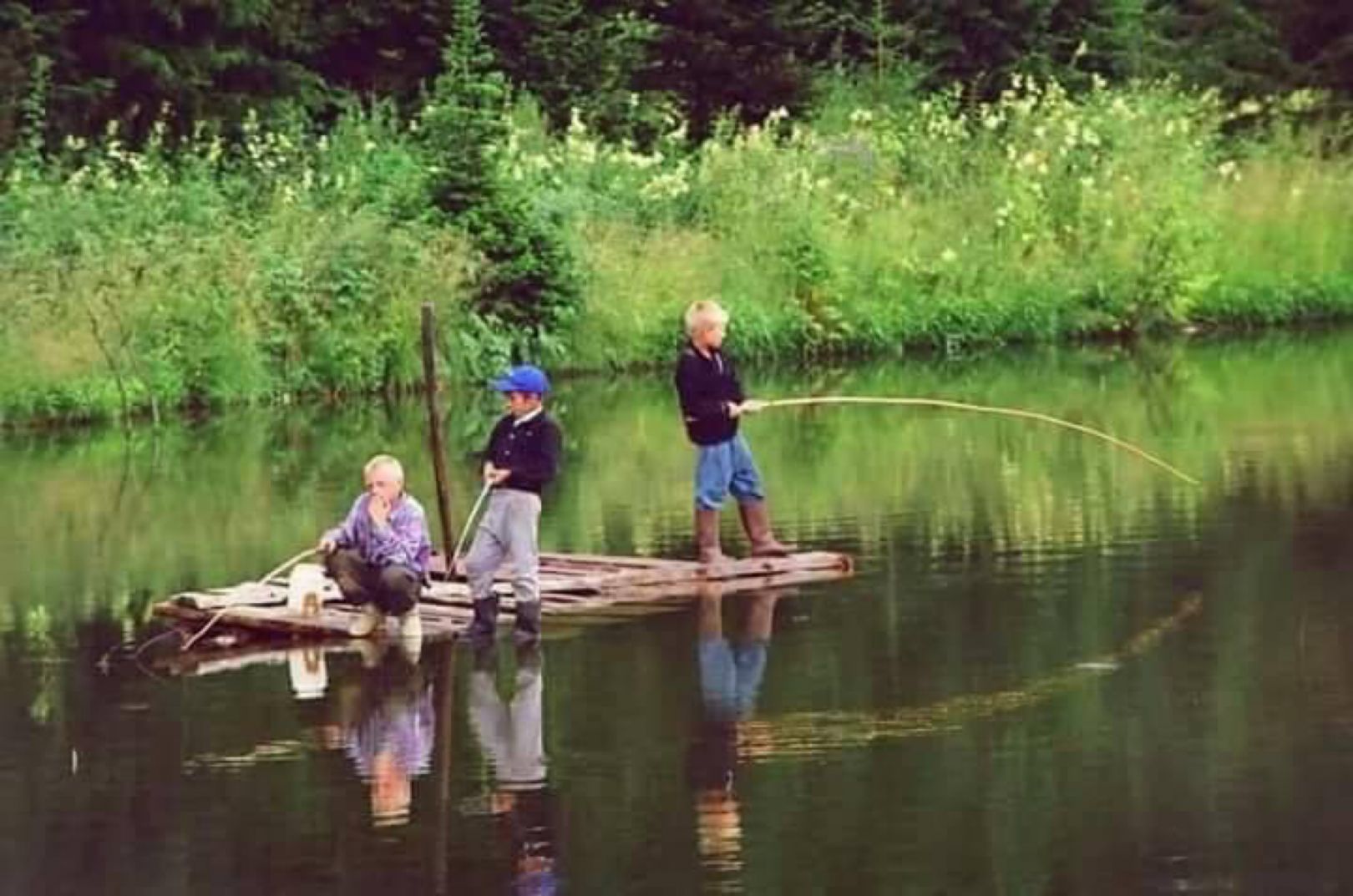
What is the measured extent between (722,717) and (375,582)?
10.2 feet

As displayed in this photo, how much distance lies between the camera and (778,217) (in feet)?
123

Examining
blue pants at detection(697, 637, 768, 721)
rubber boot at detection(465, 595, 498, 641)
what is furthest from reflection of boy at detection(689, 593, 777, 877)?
rubber boot at detection(465, 595, 498, 641)

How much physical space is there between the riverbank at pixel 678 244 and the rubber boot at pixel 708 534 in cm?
1360

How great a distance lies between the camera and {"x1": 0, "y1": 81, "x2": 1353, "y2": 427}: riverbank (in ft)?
106

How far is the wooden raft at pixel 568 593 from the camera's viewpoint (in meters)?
17.1

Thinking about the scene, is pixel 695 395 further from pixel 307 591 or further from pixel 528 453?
pixel 307 591

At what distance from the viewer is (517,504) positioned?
1684cm

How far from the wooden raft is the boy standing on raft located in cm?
23

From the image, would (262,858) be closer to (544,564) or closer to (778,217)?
(544,564)

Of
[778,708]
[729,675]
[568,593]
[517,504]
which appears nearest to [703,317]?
[568,593]

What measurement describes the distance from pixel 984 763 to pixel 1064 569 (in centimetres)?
574

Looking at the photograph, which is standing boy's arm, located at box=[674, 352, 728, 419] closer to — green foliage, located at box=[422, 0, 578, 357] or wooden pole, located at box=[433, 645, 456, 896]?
wooden pole, located at box=[433, 645, 456, 896]

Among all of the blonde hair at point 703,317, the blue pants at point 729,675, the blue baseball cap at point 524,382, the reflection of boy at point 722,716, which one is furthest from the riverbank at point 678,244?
the blue pants at point 729,675

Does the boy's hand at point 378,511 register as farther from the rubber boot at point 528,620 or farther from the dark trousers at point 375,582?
the rubber boot at point 528,620
